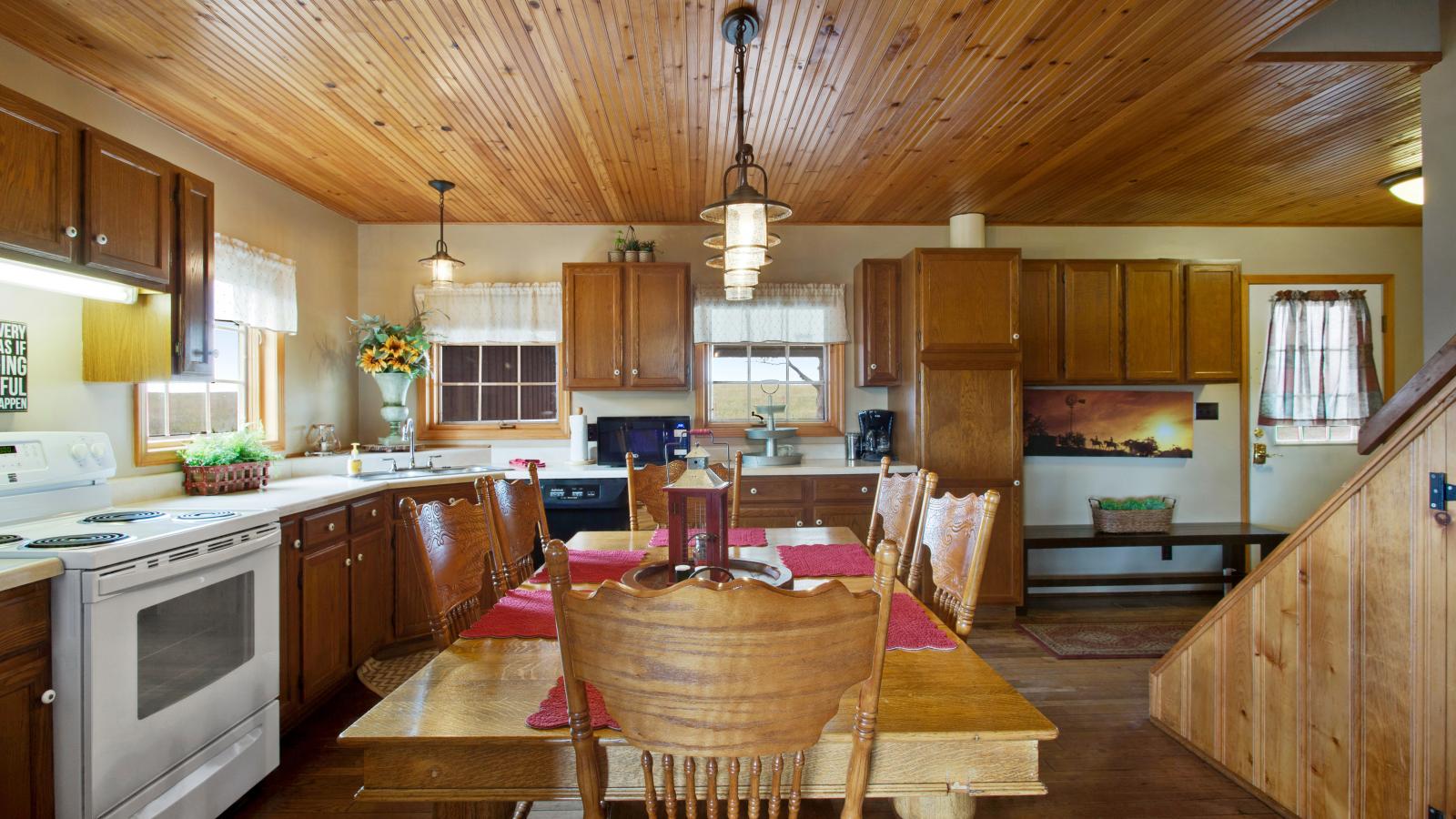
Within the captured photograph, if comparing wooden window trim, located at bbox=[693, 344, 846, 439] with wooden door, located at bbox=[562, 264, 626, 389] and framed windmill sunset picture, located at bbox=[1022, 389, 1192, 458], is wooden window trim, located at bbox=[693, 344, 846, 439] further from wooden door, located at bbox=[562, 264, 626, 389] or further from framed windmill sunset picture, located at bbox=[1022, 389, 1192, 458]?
framed windmill sunset picture, located at bbox=[1022, 389, 1192, 458]

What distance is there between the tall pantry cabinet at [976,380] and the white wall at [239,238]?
367cm

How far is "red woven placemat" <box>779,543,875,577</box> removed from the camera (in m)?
2.01

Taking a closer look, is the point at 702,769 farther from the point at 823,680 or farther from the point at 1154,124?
the point at 1154,124

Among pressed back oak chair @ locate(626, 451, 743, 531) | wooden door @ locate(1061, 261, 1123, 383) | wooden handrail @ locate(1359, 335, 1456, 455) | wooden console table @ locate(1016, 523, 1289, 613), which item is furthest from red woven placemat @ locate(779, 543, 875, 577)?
wooden door @ locate(1061, 261, 1123, 383)

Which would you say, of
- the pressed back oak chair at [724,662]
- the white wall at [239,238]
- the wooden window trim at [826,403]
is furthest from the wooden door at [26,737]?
→ the wooden window trim at [826,403]

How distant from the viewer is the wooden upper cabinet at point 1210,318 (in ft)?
14.7

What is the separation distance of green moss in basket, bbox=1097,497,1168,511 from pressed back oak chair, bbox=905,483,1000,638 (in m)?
2.86

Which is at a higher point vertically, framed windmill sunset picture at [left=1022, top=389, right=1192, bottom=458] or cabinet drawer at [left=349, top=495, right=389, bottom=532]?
framed windmill sunset picture at [left=1022, top=389, right=1192, bottom=458]

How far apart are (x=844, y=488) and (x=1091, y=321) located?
2027 mm

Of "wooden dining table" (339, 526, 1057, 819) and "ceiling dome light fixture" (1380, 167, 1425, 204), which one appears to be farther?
"ceiling dome light fixture" (1380, 167, 1425, 204)

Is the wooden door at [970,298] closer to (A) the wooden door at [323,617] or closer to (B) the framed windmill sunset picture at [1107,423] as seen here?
(B) the framed windmill sunset picture at [1107,423]

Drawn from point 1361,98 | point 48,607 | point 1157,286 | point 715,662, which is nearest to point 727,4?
point 715,662

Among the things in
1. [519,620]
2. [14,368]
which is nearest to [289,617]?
[14,368]

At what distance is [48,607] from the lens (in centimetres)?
173
